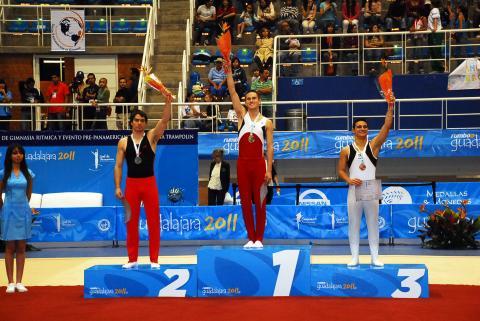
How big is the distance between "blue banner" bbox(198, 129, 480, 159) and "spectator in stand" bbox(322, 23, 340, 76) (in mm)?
3371

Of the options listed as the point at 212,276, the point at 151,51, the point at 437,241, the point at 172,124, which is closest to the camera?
the point at 212,276

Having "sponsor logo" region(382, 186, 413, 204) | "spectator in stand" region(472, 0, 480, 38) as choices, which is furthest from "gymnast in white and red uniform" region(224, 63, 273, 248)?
"spectator in stand" region(472, 0, 480, 38)

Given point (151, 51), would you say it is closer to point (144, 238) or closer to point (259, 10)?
point (259, 10)

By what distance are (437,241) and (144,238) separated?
233 inches

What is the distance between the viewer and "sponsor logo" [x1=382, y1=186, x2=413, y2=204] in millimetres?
19508

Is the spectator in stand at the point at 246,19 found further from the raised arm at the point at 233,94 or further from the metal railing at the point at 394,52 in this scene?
the raised arm at the point at 233,94

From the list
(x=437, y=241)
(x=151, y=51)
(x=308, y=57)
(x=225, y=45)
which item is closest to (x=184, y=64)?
(x=151, y=51)

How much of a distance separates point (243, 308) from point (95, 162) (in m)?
10.1

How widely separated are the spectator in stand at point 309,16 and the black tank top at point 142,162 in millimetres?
13787

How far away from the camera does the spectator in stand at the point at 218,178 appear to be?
18766mm

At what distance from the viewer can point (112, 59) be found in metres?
25.6

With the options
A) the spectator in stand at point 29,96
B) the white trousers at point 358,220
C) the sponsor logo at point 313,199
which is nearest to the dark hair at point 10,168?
the white trousers at point 358,220

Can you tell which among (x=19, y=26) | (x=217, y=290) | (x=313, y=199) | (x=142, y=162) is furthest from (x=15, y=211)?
(x=19, y=26)

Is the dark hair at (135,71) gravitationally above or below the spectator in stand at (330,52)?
below
